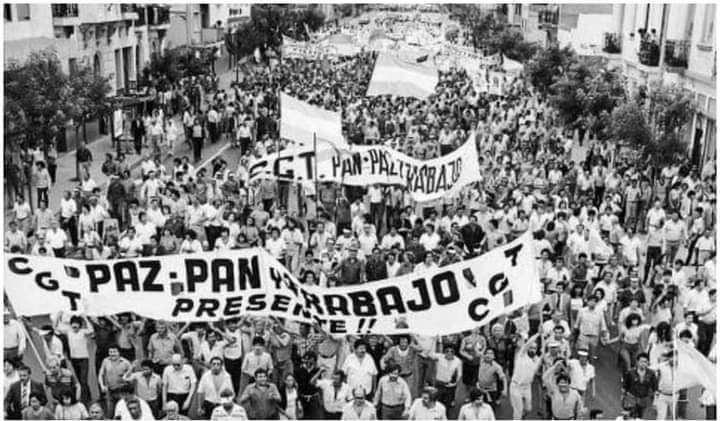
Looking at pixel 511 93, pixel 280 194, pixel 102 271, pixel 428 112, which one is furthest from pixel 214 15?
pixel 102 271

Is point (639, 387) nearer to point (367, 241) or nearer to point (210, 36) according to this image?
point (367, 241)

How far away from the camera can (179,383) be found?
30.0 ft

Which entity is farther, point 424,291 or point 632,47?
point 632,47

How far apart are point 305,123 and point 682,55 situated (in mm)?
15402

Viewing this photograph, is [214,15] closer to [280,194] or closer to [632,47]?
[632,47]

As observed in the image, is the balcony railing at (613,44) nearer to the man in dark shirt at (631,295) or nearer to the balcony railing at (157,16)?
the balcony railing at (157,16)

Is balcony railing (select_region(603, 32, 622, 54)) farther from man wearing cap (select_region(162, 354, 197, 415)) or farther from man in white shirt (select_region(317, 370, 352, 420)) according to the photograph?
man wearing cap (select_region(162, 354, 197, 415))

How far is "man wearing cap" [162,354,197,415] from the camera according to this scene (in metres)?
9.15

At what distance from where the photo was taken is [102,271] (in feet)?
31.6

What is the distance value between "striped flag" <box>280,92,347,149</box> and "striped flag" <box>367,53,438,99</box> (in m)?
6.50

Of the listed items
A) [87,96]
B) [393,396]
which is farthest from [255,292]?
[87,96]

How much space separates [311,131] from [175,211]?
3.21 m

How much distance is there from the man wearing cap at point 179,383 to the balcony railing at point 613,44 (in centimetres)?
3126

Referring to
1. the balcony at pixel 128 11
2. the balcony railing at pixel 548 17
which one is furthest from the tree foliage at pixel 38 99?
the balcony railing at pixel 548 17
